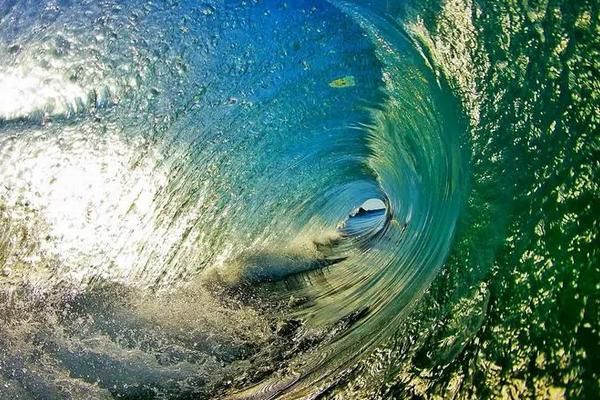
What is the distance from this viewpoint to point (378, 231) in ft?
10.1

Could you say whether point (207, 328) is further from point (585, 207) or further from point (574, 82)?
point (574, 82)

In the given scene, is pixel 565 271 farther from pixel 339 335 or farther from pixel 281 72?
pixel 281 72

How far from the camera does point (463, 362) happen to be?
2.49 m

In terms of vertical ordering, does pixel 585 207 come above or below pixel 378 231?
above

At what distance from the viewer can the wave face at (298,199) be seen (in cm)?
260

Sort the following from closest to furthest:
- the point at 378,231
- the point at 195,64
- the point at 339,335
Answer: the point at 339,335 → the point at 378,231 → the point at 195,64

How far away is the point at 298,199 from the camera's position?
3.39 metres

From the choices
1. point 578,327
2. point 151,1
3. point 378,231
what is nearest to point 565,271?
point 578,327

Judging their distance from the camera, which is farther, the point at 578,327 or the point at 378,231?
the point at 378,231

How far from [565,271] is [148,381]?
168cm

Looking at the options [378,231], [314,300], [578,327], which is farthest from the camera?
[378,231]

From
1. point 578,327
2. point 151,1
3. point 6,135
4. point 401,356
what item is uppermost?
point 151,1

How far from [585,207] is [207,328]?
1639mm

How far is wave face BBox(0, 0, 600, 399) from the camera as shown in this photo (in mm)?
2600
